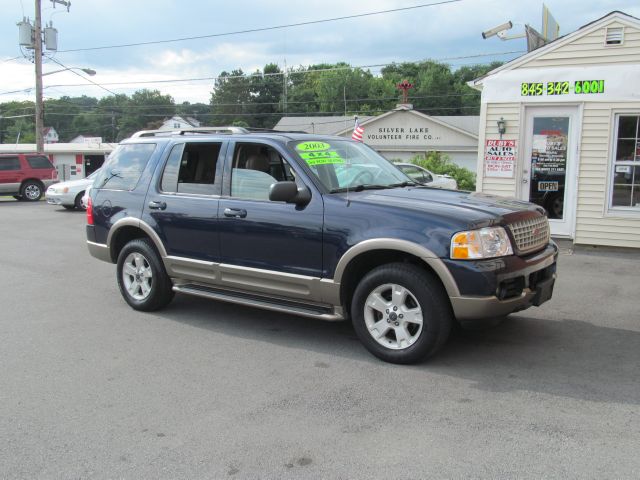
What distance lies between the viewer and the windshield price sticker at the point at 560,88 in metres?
10.4

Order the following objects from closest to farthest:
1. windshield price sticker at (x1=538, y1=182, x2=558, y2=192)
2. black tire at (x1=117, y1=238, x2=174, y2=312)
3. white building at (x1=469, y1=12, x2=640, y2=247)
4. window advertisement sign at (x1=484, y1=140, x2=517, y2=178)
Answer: black tire at (x1=117, y1=238, x2=174, y2=312) < white building at (x1=469, y1=12, x2=640, y2=247) < windshield price sticker at (x1=538, y1=182, x2=558, y2=192) < window advertisement sign at (x1=484, y1=140, x2=517, y2=178)

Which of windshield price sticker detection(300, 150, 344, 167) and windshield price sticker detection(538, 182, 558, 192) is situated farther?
windshield price sticker detection(538, 182, 558, 192)

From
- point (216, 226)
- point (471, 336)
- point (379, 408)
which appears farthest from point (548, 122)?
point (379, 408)

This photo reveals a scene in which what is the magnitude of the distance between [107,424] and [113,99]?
100m

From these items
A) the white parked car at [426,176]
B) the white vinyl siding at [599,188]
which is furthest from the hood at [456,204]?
the white parked car at [426,176]

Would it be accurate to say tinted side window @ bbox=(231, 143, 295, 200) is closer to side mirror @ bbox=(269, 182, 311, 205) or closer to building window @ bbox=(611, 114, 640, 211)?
side mirror @ bbox=(269, 182, 311, 205)

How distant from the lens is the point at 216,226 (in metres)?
5.81

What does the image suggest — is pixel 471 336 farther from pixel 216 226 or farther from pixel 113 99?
pixel 113 99

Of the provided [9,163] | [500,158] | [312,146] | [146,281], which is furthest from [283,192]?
[9,163]

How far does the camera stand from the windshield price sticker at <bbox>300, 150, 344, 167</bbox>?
553cm

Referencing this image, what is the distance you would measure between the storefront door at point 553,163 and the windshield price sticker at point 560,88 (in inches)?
10.7

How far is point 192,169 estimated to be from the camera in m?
6.21

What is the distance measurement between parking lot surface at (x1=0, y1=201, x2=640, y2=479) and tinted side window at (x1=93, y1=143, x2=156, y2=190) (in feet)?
4.63

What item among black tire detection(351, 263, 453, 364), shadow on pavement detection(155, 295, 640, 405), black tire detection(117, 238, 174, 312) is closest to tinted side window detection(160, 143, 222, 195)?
black tire detection(117, 238, 174, 312)
